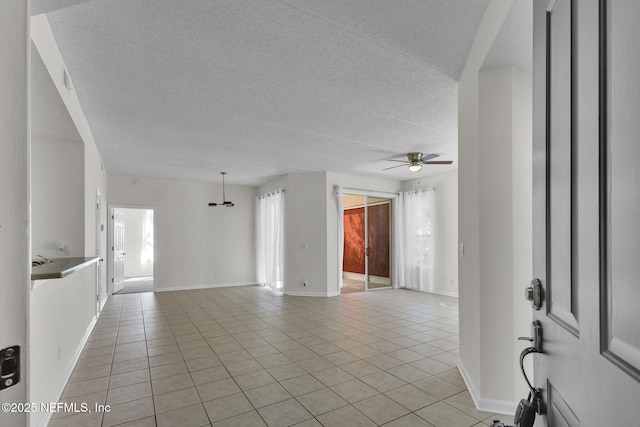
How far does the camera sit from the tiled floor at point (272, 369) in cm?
241

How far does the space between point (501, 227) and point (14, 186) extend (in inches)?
99.6

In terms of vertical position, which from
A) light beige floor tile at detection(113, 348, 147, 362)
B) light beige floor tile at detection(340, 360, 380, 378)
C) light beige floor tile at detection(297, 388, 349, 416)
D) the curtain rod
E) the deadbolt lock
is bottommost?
light beige floor tile at detection(113, 348, 147, 362)

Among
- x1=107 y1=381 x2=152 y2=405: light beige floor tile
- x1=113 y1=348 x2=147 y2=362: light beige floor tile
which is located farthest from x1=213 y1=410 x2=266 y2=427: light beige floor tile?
x1=113 y1=348 x2=147 y2=362: light beige floor tile

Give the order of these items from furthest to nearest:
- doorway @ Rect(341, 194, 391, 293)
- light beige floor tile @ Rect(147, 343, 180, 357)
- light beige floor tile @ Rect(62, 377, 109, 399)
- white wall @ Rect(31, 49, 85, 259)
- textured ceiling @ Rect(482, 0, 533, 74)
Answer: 1. doorway @ Rect(341, 194, 391, 293)
2. light beige floor tile @ Rect(147, 343, 180, 357)
3. white wall @ Rect(31, 49, 85, 259)
4. light beige floor tile @ Rect(62, 377, 109, 399)
5. textured ceiling @ Rect(482, 0, 533, 74)

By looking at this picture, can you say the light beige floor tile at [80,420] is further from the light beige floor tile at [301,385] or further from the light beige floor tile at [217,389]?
the light beige floor tile at [301,385]

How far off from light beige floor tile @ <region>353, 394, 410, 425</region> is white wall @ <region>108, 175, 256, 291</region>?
21.2 ft

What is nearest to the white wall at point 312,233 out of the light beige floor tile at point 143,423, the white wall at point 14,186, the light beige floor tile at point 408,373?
the light beige floor tile at point 408,373

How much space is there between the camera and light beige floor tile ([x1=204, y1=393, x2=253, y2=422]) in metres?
2.40

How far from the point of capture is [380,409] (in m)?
2.47

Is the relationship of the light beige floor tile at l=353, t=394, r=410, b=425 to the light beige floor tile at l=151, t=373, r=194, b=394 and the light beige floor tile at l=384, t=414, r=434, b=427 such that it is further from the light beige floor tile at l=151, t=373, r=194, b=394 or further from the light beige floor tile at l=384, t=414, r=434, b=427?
the light beige floor tile at l=151, t=373, r=194, b=394

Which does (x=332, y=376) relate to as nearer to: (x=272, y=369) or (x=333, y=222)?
(x=272, y=369)

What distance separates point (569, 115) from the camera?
0.78 meters

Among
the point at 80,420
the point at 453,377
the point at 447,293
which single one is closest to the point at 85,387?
the point at 80,420

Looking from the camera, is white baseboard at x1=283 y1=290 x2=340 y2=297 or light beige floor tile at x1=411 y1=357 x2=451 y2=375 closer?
light beige floor tile at x1=411 y1=357 x2=451 y2=375
